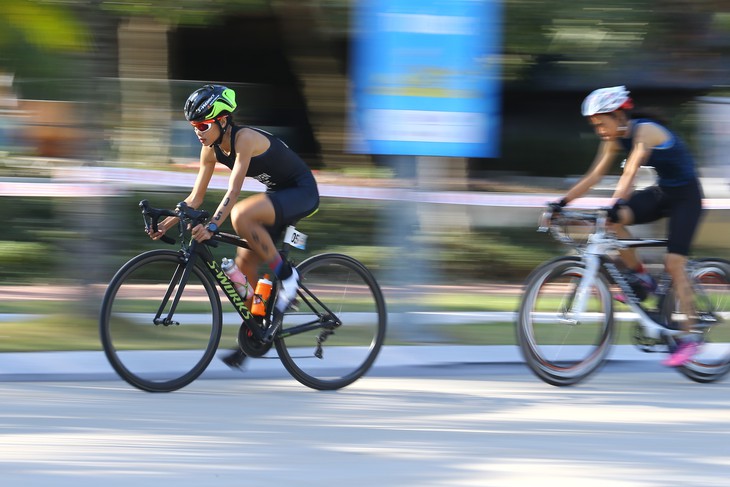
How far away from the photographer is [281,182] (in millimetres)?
6238

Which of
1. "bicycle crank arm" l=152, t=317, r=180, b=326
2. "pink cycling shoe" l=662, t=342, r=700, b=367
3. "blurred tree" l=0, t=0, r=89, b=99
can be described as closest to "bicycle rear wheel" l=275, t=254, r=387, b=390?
"bicycle crank arm" l=152, t=317, r=180, b=326

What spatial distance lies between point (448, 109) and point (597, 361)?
2269 millimetres

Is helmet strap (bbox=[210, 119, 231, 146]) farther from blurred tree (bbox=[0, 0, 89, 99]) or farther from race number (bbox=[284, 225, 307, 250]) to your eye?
blurred tree (bbox=[0, 0, 89, 99])

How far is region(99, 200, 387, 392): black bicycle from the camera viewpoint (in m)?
5.98

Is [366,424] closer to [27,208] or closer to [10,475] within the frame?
[10,475]

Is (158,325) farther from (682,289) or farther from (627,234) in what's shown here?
(682,289)

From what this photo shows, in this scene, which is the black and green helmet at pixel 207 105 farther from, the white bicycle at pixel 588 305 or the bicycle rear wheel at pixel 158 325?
the white bicycle at pixel 588 305

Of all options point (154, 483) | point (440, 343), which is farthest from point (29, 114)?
point (154, 483)

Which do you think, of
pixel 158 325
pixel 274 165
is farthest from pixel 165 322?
pixel 274 165

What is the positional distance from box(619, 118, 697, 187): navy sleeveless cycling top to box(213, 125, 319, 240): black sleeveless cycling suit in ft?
6.44

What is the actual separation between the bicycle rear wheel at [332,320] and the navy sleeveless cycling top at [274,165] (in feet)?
1.63

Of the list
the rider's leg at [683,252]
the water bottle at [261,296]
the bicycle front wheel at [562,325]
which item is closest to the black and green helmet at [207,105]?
the water bottle at [261,296]

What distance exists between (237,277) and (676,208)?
107 inches

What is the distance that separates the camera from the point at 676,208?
648 cm
